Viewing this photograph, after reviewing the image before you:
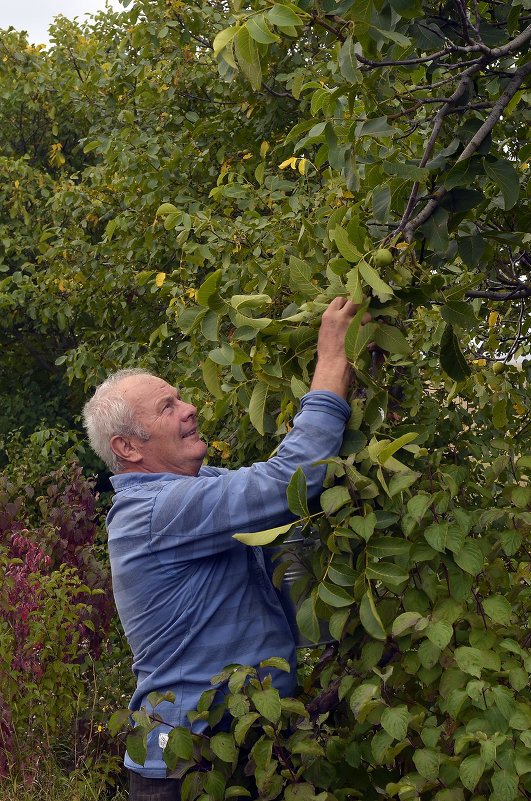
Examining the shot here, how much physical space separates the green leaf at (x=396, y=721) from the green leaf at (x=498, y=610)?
0.23 meters

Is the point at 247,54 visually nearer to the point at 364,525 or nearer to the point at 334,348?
the point at 334,348

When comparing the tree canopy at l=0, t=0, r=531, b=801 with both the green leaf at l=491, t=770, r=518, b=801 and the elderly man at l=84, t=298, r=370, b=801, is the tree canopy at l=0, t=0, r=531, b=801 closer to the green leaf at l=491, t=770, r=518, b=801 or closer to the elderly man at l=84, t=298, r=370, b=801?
the green leaf at l=491, t=770, r=518, b=801

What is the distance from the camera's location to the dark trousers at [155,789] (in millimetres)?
1854

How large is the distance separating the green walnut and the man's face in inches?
31.0

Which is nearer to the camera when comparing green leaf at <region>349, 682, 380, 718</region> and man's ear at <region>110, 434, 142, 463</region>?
green leaf at <region>349, 682, 380, 718</region>

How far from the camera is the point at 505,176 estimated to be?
1.69 meters

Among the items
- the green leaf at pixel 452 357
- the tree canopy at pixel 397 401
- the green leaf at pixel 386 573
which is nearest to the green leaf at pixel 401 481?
the tree canopy at pixel 397 401

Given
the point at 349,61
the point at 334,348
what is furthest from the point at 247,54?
the point at 334,348

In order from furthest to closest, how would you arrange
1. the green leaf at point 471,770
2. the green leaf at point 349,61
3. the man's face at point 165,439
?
the man's face at point 165,439, the green leaf at point 349,61, the green leaf at point 471,770

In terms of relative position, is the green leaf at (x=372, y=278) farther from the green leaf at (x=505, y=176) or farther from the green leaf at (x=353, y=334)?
the green leaf at (x=505, y=176)

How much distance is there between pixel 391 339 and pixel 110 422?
86 centimetres

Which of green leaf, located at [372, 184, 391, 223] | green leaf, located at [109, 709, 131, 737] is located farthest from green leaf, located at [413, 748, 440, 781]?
green leaf, located at [372, 184, 391, 223]

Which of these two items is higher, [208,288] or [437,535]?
[208,288]

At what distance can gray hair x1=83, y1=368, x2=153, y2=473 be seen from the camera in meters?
2.15
